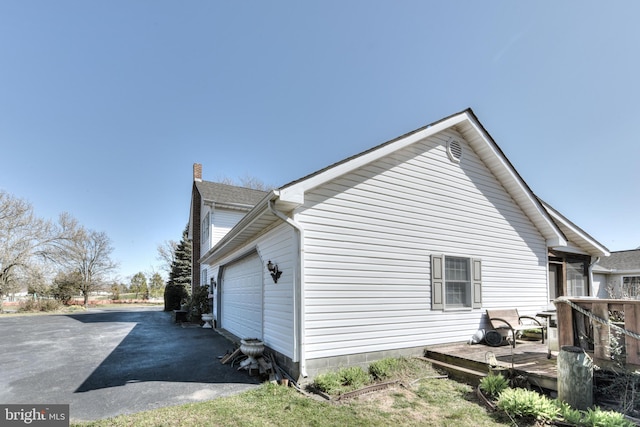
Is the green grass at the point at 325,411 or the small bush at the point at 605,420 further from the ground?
the small bush at the point at 605,420

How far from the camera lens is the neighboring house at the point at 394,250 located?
225 inches

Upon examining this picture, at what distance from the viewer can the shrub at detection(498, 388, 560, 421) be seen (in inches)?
155

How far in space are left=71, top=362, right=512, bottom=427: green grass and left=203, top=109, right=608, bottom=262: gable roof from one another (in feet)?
9.47

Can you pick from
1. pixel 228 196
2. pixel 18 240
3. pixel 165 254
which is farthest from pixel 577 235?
pixel 165 254

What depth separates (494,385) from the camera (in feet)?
15.7

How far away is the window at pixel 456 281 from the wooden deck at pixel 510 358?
0.89 m

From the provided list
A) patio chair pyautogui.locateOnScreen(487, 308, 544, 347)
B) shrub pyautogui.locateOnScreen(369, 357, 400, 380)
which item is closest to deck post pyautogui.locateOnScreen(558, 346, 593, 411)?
shrub pyautogui.locateOnScreen(369, 357, 400, 380)

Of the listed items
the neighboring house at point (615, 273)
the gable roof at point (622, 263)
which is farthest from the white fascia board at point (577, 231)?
the gable roof at point (622, 263)

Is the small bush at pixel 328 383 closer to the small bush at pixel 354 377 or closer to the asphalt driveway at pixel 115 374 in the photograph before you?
the small bush at pixel 354 377

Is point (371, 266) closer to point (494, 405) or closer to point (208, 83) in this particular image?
point (494, 405)

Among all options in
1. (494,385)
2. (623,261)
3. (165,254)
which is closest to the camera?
(494,385)

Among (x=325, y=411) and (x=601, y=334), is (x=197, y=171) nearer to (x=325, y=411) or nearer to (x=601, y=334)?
(x=325, y=411)

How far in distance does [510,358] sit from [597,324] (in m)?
1.92

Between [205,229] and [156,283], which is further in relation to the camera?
[156,283]
